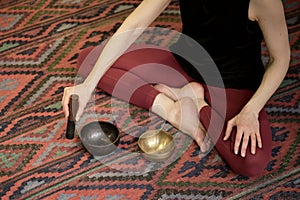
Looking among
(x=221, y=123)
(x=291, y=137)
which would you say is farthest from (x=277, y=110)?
(x=221, y=123)

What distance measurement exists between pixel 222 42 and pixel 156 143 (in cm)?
41

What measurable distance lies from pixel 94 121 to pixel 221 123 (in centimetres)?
46

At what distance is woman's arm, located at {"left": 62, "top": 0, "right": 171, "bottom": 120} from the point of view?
1608mm

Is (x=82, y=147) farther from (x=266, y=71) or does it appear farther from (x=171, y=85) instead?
(x=266, y=71)

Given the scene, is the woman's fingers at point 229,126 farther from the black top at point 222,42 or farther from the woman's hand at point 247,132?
the black top at point 222,42

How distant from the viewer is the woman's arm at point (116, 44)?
161 cm

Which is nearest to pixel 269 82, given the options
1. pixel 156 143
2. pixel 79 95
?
pixel 156 143

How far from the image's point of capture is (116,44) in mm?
1686

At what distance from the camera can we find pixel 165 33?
2.37 meters

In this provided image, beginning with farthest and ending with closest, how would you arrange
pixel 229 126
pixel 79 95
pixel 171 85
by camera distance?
pixel 171 85, pixel 229 126, pixel 79 95

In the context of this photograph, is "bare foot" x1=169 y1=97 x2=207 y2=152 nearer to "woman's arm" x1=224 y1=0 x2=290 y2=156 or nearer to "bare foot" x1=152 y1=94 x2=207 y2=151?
"bare foot" x1=152 y1=94 x2=207 y2=151

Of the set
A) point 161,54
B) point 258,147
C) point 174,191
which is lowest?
point 174,191

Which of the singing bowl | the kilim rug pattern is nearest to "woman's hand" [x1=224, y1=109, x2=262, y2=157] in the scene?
the kilim rug pattern

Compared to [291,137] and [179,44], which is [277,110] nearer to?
[291,137]
